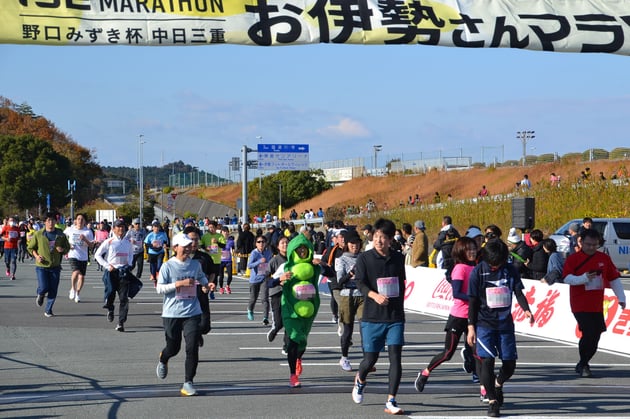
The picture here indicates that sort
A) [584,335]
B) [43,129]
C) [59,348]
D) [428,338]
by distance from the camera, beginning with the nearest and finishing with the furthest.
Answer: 1. [584,335]
2. [59,348]
3. [428,338]
4. [43,129]

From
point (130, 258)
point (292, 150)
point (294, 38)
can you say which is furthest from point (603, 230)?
point (292, 150)

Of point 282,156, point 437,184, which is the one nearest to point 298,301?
point 282,156

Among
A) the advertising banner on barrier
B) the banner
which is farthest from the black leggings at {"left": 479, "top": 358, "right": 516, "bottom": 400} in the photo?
the banner

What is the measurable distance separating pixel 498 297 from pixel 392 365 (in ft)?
3.84

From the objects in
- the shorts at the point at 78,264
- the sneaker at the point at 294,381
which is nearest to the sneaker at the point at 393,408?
the sneaker at the point at 294,381

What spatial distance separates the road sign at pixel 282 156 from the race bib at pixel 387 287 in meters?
49.8

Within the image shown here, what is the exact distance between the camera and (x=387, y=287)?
A: 30.3ft

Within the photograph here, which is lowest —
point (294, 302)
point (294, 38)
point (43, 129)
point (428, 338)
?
point (428, 338)

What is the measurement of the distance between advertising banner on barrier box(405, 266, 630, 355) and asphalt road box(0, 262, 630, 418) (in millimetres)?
554

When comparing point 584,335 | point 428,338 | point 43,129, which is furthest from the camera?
point 43,129

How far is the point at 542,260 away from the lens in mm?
16391

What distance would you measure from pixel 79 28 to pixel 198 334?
3.35 metres

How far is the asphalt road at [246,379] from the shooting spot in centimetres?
919

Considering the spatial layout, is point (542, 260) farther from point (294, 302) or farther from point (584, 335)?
point (294, 302)
